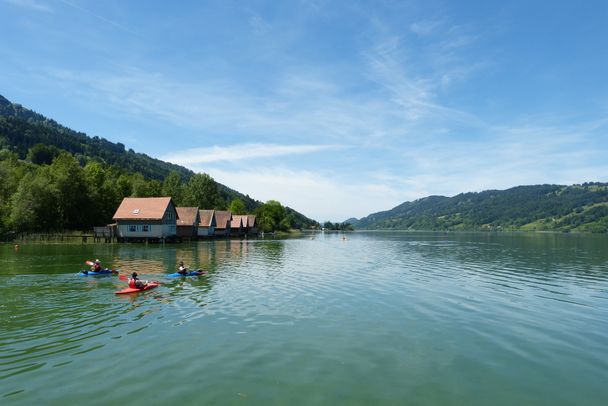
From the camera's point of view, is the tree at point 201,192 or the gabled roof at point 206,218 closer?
the gabled roof at point 206,218

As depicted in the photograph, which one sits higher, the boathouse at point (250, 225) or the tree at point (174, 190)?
the tree at point (174, 190)

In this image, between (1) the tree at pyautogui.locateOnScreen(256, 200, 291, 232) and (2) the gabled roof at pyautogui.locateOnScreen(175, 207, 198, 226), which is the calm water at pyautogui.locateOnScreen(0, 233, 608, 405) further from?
(1) the tree at pyautogui.locateOnScreen(256, 200, 291, 232)

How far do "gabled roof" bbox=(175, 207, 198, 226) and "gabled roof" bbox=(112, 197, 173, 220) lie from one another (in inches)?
476

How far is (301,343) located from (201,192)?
128 m

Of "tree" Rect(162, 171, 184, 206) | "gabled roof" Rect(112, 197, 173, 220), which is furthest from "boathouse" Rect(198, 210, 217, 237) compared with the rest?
"tree" Rect(162, 171, 184, 206)

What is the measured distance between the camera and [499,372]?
1418 cm

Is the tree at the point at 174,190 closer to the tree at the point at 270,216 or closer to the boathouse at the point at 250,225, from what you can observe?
the boathouse at the point at 250,225

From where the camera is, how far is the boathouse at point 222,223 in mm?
122125

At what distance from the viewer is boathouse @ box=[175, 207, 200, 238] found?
10062 cm

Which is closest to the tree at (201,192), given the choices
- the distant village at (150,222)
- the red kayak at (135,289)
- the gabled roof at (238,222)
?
the gabled roof at (238,222)

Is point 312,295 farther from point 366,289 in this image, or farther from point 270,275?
point 270,275

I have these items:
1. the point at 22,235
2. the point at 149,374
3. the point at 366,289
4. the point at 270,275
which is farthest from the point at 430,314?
the point at 22,235

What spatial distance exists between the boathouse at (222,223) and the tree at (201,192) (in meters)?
16.9

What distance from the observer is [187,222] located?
3994 inches
